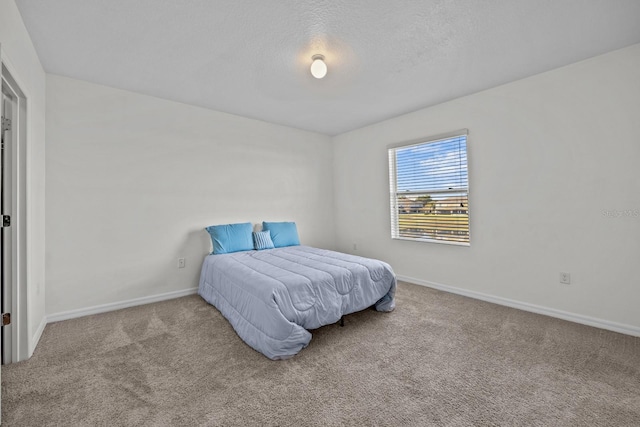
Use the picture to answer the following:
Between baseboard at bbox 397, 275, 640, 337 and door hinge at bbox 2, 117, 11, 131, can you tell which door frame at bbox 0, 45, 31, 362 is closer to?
door hinge at bbox 2, 117, 11, 131

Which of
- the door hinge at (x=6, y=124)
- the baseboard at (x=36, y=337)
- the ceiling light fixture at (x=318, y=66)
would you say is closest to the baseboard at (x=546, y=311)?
the ceiling light fixture at (x=318, y=66)

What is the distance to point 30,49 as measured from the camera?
7.48ft

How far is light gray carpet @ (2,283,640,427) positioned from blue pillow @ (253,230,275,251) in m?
1.31

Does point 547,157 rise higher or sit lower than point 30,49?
lower

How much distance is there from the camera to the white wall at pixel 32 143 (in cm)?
182

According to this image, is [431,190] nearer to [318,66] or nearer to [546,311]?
Answer: [546,311]

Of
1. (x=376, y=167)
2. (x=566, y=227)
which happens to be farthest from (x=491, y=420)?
(x=376, y=167)

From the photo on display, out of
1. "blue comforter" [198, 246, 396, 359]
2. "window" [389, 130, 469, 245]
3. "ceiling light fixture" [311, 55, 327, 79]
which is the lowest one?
"blue comforter" [198, 246, 396, 359]

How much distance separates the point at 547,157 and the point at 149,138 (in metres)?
4.40

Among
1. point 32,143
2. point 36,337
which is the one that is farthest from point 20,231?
point 36,337

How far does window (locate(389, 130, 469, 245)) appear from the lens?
358cm

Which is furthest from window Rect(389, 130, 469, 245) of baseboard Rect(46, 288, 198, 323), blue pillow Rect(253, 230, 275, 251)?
baseboard Rect(46, 288, 198, 323)

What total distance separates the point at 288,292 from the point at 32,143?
8.04 ft

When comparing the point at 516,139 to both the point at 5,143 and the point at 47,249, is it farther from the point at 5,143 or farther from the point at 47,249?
the point at 47,249
